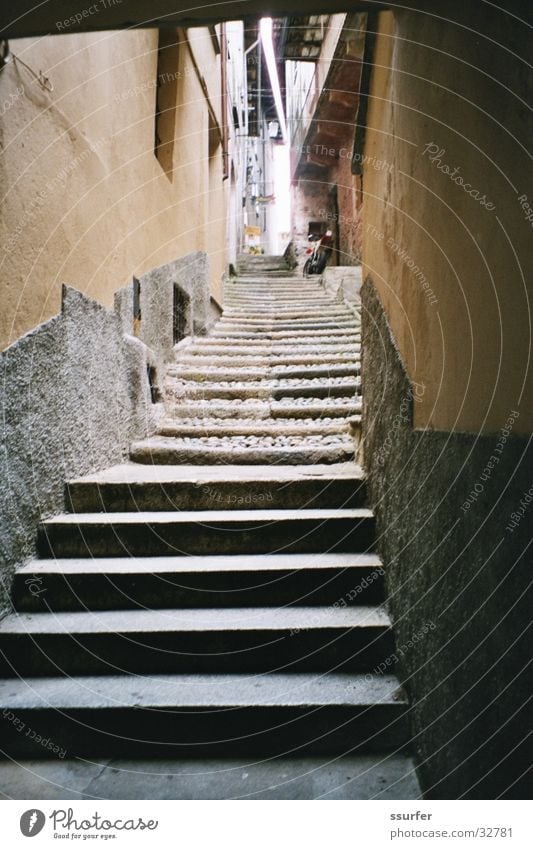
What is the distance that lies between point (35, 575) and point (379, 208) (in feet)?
7.97

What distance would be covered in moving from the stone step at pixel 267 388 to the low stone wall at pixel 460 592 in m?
2.32

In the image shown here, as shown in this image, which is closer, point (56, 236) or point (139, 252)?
point (56, 236)

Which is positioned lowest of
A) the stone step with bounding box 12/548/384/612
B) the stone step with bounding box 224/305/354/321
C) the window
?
the stone step with bounding box 12/548/384/612

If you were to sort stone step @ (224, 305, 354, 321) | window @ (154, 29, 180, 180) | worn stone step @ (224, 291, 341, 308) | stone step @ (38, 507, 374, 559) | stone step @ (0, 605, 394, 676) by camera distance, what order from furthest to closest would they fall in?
worn stone step @ (224, 291, 341, 308), stone step @ (224, 305, 354, 321), window @ (154, 29, 180, 180), stone step @ (38, 507, 374, 559), stone step @ (0, 605, 394, 676)

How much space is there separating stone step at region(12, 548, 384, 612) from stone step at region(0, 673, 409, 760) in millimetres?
476

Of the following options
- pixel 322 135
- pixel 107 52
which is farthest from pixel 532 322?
pixel 322 135

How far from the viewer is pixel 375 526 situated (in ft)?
8.85

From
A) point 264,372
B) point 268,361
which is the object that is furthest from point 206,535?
point 268,361

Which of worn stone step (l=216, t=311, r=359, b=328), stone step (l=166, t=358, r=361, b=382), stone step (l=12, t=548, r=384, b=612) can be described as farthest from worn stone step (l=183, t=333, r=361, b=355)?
stone step (l=12, t=548, r=384, b=612)

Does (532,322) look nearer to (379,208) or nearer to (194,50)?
(379,208)

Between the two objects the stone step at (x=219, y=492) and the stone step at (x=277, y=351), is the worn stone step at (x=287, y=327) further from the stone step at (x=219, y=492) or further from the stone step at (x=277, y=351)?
the stone step at (x=219, y=492)

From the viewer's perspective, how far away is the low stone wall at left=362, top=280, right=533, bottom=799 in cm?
114

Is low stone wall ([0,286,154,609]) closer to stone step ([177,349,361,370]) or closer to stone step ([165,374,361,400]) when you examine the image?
stone step ([165,374,361,400])

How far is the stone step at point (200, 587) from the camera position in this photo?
98.3 inches
